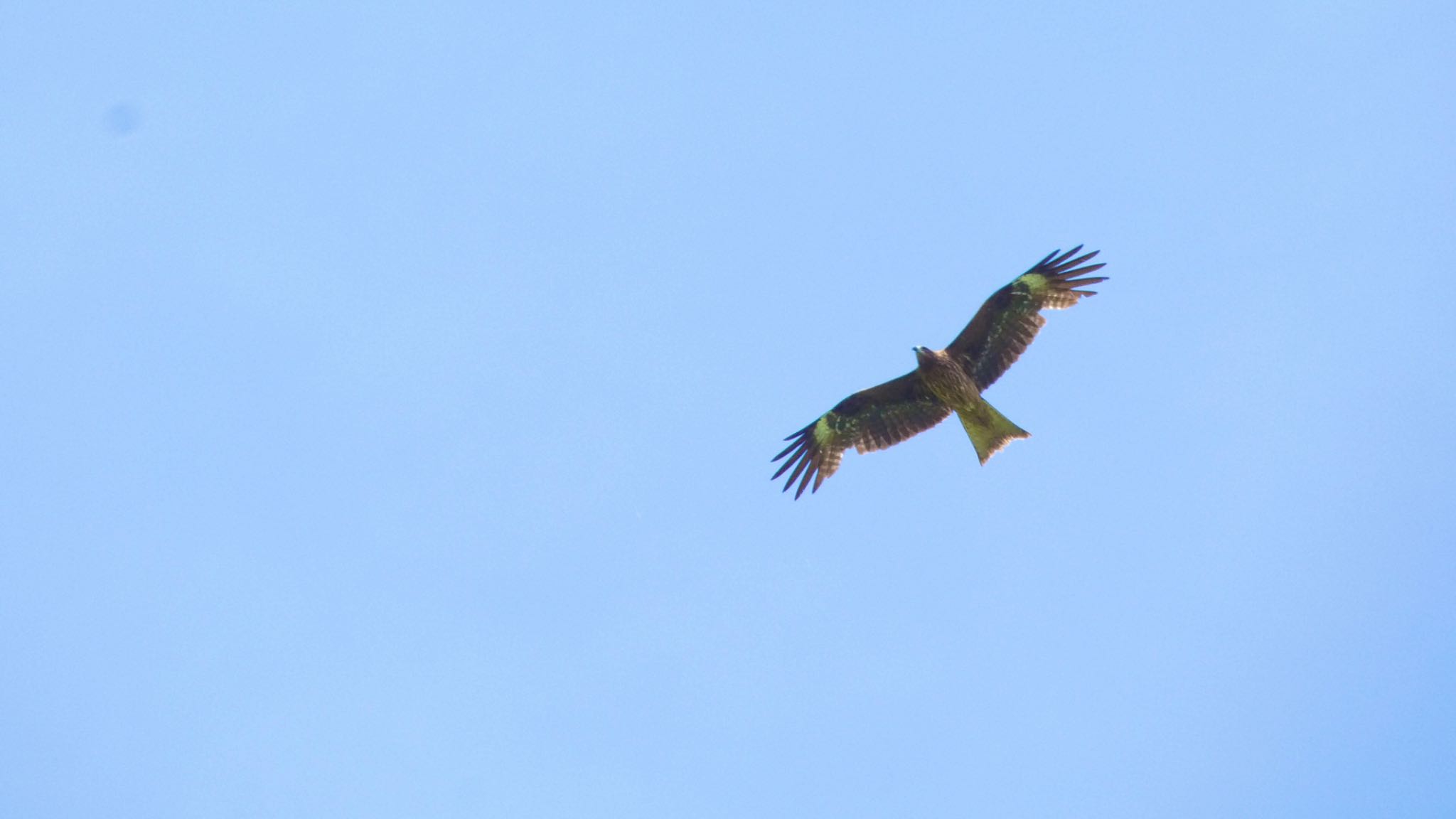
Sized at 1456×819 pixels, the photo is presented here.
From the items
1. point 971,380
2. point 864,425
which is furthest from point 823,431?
point 971,380

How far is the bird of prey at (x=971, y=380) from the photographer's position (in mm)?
12750

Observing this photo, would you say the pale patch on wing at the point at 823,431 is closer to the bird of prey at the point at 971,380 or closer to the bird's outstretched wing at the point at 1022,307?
the bird of prey at the point at 971,380

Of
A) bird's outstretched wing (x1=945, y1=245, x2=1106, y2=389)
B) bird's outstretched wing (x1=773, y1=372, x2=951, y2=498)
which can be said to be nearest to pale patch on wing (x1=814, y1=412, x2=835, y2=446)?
bird's outstretched wing (x1=773, y1=372, x2=951, y2=498)

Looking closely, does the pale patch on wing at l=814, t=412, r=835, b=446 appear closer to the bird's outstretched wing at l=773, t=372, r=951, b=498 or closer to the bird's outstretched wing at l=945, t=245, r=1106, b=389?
the bird's outstretched wing at l=773, t=372, r=951, b=498

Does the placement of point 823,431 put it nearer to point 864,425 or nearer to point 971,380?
point 864,425

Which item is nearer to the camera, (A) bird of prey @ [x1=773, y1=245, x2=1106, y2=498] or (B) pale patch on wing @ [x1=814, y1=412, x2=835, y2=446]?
(A) bird of prey @ [x1=773, y1=245, x2=1106, y2=498]

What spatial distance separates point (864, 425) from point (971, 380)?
1.41 metres

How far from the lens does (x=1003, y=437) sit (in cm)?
1274

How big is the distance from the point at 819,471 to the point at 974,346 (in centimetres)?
225

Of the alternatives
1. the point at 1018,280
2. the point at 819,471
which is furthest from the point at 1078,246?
the point at 819,471

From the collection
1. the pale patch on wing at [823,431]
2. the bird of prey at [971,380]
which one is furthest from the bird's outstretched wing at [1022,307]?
the pale patch on wing at [823,431]

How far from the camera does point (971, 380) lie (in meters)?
12.9

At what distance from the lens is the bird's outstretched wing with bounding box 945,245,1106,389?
42.7 ft

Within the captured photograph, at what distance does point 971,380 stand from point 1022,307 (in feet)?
3.20
